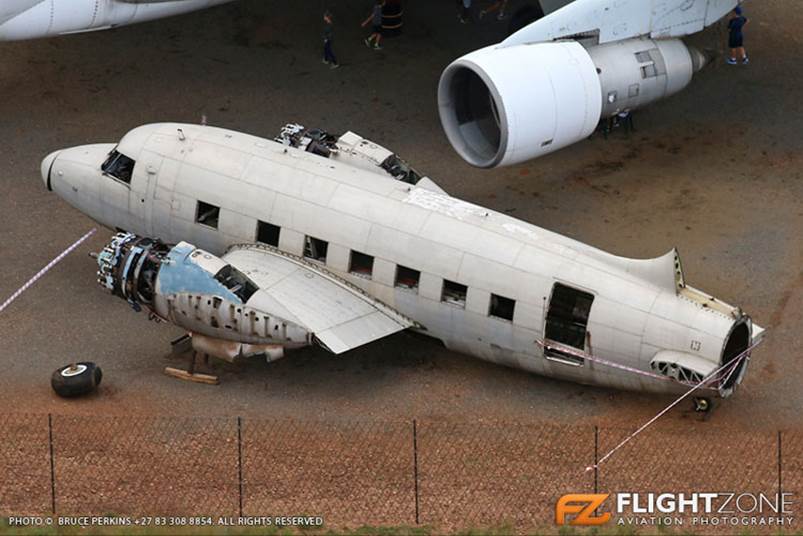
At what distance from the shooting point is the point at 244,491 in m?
31.3

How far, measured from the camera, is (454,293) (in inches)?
1344

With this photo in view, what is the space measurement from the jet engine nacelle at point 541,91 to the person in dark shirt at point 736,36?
5046 millimetres

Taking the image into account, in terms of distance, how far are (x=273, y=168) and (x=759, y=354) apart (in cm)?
1026

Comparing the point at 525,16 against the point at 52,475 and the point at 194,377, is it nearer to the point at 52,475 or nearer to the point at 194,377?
the point at 194,377

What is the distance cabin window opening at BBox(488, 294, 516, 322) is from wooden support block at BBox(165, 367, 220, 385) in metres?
5.47

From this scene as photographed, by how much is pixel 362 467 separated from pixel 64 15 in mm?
15089

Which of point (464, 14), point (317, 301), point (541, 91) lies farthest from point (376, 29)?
point (317, 301)

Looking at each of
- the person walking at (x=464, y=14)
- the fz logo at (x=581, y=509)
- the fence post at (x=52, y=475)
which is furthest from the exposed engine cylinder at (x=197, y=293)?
the person walking at (x=464, y=14)

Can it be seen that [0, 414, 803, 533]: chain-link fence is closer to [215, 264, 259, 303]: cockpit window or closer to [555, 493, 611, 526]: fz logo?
[555, 493, 611, 526]: fz logo

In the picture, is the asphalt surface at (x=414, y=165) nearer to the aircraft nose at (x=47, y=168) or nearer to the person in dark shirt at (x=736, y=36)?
the person in dark shirt at (x=736, y=36)

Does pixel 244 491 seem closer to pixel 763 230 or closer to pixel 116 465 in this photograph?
pixel 116 465

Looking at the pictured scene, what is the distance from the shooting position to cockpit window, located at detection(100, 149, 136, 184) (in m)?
37.1

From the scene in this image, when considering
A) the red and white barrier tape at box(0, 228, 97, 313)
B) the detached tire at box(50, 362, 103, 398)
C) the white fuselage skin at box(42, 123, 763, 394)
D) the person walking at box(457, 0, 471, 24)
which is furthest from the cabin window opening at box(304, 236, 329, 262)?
the person walking at box(457, 0, 471, 24)

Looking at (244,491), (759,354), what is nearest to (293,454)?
(244,491)
